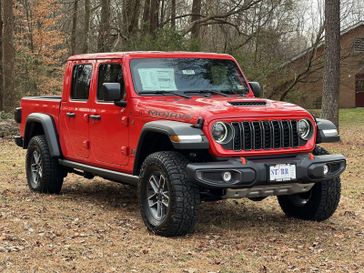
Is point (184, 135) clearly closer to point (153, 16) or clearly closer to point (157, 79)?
point (157, 79)

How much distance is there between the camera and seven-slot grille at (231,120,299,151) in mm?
6129

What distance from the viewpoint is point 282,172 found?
6164mm

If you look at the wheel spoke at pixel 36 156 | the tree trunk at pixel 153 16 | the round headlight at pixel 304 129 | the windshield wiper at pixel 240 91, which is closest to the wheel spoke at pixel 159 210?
the round headlight at pixel 304 129

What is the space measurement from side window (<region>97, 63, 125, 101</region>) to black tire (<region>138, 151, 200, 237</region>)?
129cm

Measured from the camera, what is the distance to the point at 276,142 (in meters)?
6.33

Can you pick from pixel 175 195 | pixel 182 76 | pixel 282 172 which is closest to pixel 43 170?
pixel 182 76

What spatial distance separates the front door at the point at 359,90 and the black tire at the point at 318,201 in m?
41.4

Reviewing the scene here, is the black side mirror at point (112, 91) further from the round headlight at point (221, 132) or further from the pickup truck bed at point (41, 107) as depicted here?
the pickup truck bed at point (41, 107)

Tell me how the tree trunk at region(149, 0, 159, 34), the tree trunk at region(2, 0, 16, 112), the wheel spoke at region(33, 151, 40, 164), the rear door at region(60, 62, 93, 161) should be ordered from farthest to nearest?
1. the tree trunk at region(149, 0, 159, 34)
2. the tree trunk at region(2, 0, 16, 112)
3. the wheel spoke at region(33, 151, 40, 164)
4. the rear door at region(60, 62, 93, 161)

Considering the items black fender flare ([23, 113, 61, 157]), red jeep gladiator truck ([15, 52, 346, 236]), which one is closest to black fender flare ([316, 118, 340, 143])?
red jeep gladiator truck ([15, 52, 346, 236])

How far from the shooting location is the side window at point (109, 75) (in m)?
7.34

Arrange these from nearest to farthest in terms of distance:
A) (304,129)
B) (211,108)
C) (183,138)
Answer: (183,138)
(211,108)
(304,129)

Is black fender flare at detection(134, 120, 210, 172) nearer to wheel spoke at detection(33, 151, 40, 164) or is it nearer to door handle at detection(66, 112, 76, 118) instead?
door handle at detection(66, 112, 76, 118)

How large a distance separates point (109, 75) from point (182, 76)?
3.08 ft
